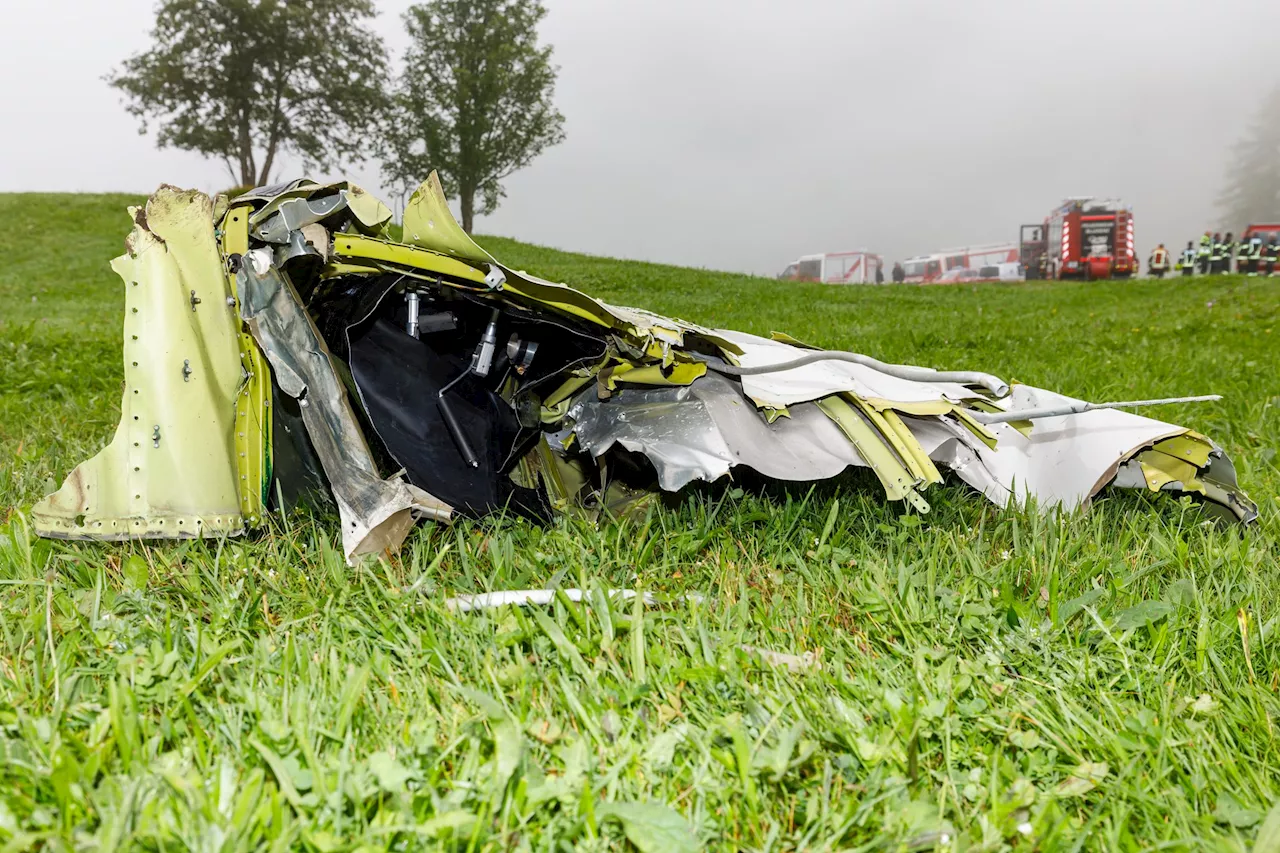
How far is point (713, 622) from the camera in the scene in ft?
6.49

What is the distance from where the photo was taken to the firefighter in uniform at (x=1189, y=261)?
71.9 feet

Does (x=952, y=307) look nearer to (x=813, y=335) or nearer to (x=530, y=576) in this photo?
(x=813, y=335)

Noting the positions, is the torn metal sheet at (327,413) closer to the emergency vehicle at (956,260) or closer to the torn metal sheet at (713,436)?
the torn metal sheet at (713,436)

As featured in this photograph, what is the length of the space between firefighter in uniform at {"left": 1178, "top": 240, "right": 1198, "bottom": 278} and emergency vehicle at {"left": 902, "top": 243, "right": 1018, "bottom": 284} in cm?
461

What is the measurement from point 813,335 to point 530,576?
18.6ft

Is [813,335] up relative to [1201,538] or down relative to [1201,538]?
up

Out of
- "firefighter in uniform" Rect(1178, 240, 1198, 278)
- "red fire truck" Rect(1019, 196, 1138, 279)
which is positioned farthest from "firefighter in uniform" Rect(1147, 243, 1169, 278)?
"red fire truck" Rect(1019, 196, 1138, 279)

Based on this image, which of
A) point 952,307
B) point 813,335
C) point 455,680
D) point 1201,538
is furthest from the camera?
point 952,307

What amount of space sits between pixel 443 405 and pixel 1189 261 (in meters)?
26.8

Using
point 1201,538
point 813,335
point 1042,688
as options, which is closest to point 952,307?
point 813,335

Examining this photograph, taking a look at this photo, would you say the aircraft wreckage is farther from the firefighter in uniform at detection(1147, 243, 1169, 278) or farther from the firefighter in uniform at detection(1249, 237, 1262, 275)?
Answer: the firefighter in uniform at detection(1147, 243, 1169, 278)

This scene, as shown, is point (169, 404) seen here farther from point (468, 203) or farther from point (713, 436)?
point (468, 203)

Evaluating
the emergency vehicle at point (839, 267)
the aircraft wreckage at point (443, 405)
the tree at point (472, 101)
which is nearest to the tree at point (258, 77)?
the tree at point (472, 101)

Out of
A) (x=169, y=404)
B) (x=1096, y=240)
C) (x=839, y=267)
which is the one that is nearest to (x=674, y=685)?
(x=169, y=404)
